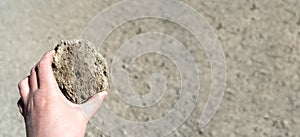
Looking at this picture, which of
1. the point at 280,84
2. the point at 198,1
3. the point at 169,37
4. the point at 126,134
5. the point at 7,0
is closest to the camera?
the point at 126,134

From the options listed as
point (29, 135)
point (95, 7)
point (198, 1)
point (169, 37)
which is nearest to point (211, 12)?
point (198, 1)

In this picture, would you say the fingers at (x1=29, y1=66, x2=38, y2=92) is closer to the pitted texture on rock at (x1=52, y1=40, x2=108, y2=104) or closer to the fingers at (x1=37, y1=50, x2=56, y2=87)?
the fingers at (x1=37, y1=50, x2=56, y2=87)

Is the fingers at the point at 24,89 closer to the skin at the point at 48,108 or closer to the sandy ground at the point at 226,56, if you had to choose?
the skin at the point at 48,108

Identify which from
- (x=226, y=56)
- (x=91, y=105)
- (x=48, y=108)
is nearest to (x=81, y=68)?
(x=91, y=105)

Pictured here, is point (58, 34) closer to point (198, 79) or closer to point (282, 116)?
point (198, 79)

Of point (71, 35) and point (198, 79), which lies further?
point (71, 35)
